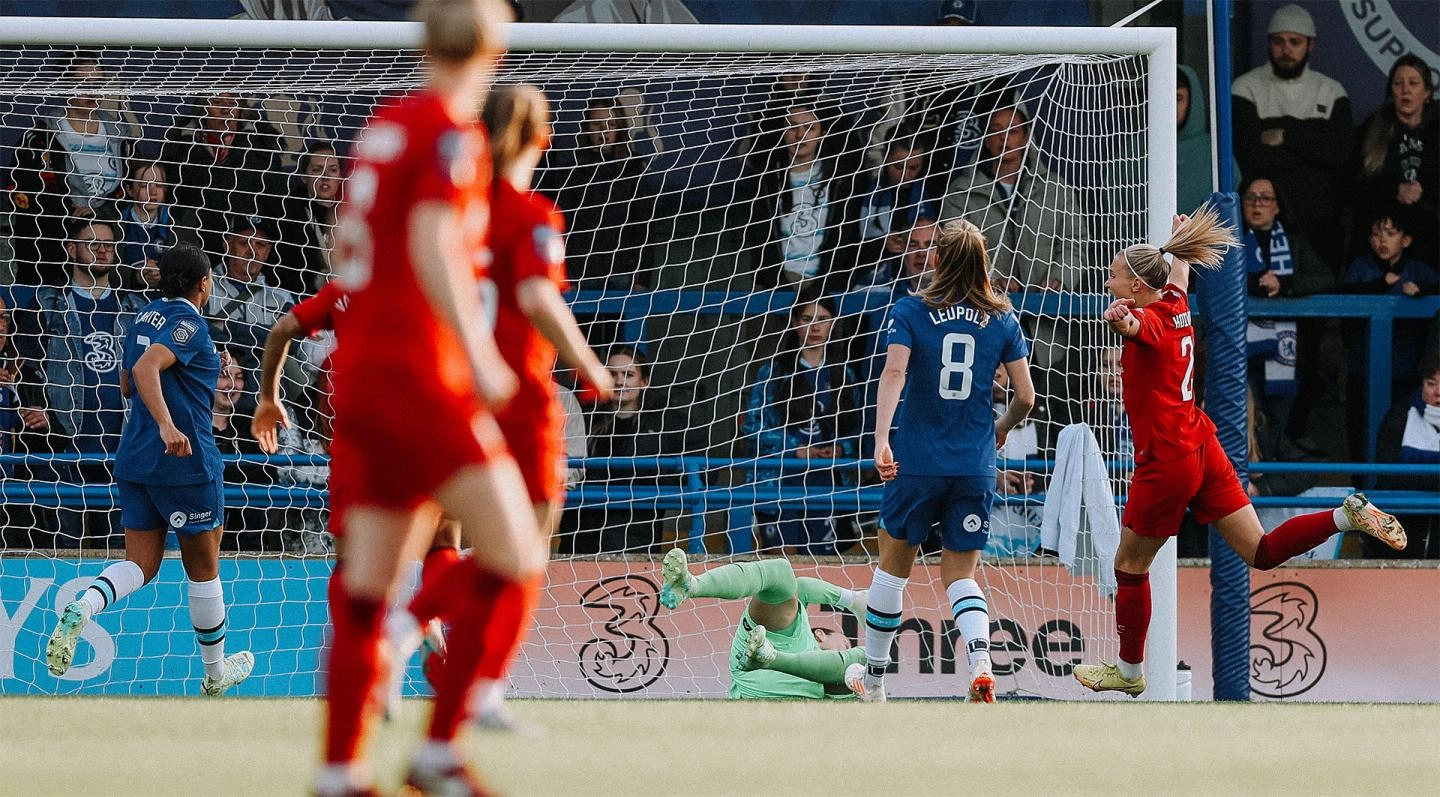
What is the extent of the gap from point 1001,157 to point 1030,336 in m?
1.35

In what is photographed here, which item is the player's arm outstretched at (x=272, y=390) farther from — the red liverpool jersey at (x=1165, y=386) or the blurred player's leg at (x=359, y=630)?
the red liverpool jersey at (x=1165, y=386)

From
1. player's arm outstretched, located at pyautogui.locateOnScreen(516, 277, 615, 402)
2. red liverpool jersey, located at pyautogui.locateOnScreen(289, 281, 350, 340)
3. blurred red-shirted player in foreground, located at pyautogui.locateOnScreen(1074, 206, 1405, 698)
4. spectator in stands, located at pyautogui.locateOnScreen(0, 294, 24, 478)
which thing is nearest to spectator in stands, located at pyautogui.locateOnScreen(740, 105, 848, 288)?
blurred red-shirted player in foreground, located at pyautogui.locateOnScreen(1074, 206, 1405, 698)

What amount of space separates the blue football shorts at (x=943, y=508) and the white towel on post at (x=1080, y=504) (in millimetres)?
1139

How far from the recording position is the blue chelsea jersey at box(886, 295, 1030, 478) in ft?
20.4

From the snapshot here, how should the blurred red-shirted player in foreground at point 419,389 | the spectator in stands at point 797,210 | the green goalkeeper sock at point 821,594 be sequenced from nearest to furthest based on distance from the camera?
the blurred red-shirted player in foreground at point 419,389, the green goalkeeper sock at point 821,594, the spectator in stands at point 797,210

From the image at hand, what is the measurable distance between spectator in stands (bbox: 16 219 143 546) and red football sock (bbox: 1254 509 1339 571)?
18.3ft

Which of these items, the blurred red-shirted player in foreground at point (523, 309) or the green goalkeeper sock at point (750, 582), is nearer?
the blurred red-shirted player in foreground at point (523, 309)

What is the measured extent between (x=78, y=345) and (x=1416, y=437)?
7.79m

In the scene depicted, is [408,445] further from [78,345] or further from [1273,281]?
[1273,281]

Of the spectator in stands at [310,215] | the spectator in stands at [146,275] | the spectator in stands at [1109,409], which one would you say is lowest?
the spectator in stands at [1109,409]

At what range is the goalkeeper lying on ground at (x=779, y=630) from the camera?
668 centimetres

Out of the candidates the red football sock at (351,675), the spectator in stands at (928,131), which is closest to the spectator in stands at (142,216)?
the spectator in stands at (928,131)

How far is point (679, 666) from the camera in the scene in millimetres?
8031

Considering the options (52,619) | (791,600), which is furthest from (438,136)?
(52,619)
